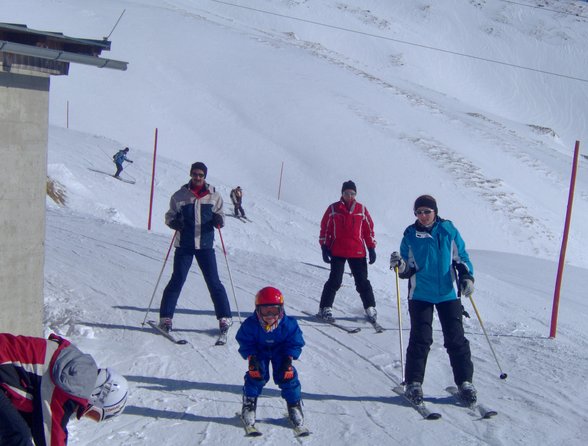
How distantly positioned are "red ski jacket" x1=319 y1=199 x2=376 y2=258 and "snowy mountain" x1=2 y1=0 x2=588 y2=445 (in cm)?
95

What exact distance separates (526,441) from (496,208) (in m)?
27.0

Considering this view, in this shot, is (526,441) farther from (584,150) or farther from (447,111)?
(584,150)

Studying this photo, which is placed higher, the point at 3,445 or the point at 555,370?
the point at 3,445

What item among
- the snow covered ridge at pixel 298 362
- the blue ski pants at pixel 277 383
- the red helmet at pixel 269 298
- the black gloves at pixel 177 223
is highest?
the black gloves at pixel 177 223

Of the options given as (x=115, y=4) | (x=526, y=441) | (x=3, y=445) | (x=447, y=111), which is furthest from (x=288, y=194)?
(x=115, y=4)

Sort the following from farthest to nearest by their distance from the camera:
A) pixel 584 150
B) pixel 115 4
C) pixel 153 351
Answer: pixel 584 150
pixel 115 4
pixel 153 351

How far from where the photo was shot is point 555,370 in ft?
22.9

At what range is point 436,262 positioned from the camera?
5.77 m

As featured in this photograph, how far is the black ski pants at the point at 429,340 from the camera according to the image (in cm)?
577

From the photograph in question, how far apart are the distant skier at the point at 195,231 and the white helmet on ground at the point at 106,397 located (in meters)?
3.90

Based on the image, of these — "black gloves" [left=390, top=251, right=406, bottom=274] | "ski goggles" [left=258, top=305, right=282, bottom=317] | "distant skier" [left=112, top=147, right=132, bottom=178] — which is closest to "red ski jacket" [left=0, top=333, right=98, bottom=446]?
"ski goggles" [left=258, top=305, right=282, bottom=317]

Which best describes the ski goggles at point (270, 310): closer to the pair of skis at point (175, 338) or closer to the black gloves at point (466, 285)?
the black gloves at point (466, 285)

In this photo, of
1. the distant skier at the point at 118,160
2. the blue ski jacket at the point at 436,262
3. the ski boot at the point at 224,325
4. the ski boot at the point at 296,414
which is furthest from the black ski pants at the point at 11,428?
the distant skier at the point at 118,160

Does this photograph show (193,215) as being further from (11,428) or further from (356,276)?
(11,428)
